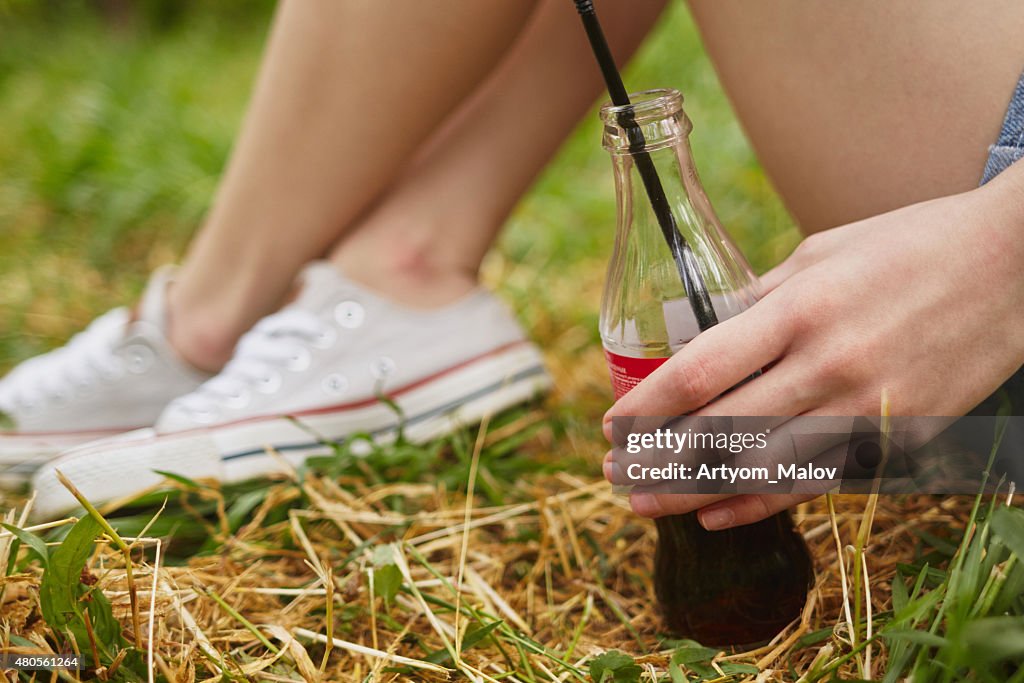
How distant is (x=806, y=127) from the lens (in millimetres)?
819

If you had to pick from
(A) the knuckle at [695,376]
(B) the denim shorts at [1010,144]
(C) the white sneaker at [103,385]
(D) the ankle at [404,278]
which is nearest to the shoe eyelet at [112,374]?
(C) the white sneaker at [103,385]

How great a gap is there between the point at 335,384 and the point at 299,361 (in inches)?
2.0

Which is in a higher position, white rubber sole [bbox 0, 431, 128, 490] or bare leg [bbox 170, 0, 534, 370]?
bare leg [bbox 170, 0, 534, 370]

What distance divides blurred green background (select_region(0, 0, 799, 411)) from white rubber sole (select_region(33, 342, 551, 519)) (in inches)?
4.8

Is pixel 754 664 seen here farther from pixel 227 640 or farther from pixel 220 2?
pixel 220 2

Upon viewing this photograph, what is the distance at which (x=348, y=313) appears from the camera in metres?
1.18

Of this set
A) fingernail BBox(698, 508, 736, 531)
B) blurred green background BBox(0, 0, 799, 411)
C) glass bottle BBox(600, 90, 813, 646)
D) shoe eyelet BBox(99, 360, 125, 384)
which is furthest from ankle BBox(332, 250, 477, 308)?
fingernail BBox(698, 508, 736, 531)

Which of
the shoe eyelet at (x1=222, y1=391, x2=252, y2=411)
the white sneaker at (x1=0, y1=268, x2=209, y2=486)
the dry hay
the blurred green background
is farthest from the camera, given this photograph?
the blurred green background

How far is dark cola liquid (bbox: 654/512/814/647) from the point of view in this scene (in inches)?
31.4

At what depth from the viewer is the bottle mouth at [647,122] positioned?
27.3 inches

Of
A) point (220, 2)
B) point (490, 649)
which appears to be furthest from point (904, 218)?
point (220, 2)

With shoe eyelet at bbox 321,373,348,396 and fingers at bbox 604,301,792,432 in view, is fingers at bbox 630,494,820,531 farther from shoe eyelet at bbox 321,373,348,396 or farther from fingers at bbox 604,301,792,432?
shoe eyelet at bbox 321,373,348,396

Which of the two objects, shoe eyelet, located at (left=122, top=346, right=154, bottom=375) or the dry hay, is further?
shoe eyelet, located at (left=122, top=346, right=154, bottom=375)

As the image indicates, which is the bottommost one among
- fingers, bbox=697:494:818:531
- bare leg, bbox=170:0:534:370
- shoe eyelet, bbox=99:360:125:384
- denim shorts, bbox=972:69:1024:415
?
fingers, bbox=697:494:818:531
